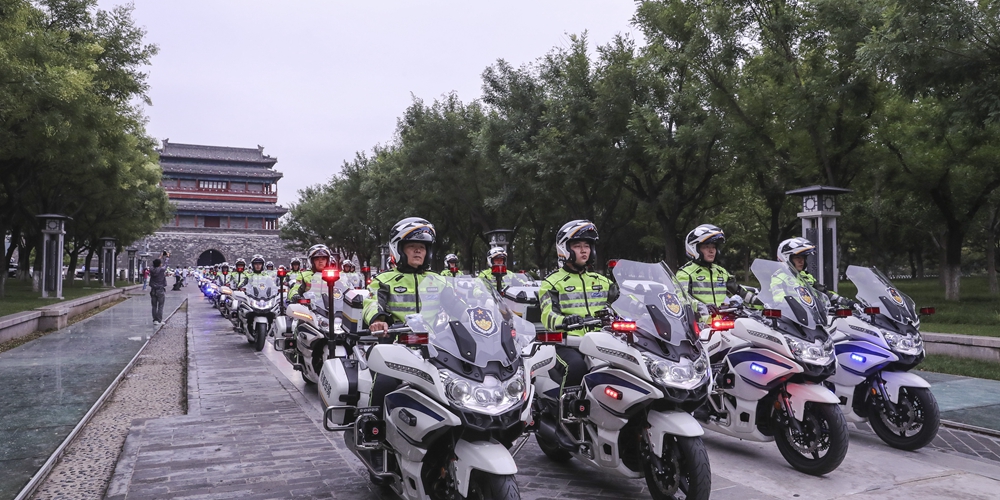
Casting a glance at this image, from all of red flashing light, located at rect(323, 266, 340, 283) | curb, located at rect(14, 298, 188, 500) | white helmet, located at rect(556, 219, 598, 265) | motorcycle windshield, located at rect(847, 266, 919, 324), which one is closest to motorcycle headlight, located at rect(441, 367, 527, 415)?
red flashing light, located at rect(323, 266, 340, 283)

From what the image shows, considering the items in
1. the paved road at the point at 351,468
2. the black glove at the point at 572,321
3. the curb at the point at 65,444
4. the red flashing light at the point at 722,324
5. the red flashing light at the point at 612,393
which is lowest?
the paved road at the point at 351,468

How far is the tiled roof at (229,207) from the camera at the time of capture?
8388cm

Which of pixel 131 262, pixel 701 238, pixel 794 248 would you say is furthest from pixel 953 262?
pixel 131 262

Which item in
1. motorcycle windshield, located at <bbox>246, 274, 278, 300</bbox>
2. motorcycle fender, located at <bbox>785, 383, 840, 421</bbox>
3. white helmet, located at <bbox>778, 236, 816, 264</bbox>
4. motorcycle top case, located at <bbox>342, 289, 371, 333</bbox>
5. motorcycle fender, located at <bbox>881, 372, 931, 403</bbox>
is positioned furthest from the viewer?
motorcycle windshield, located at <bbox>246, 274, 278, 300</bbox>

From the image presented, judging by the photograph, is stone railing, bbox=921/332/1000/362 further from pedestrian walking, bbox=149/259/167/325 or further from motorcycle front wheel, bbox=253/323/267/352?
pedestrian walking, bbox=149/259/167/325

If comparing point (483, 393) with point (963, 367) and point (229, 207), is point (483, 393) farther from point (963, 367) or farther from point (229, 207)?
point (229, 207)

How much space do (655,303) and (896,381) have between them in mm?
→ 2921

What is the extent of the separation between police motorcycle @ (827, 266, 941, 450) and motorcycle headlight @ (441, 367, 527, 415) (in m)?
3.80

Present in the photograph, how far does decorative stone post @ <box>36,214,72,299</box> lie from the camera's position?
2325 centimetres

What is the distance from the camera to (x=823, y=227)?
491 inches

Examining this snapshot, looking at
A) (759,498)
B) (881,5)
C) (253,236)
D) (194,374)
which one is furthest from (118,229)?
(253,236)

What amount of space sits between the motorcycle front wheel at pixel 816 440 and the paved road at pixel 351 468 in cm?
11

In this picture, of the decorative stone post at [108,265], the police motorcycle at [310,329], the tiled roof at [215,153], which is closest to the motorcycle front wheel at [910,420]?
the police motorcycle at [310,329]

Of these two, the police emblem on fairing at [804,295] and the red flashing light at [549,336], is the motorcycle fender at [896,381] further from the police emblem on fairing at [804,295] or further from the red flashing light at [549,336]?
the red flashing light at [549,336]
